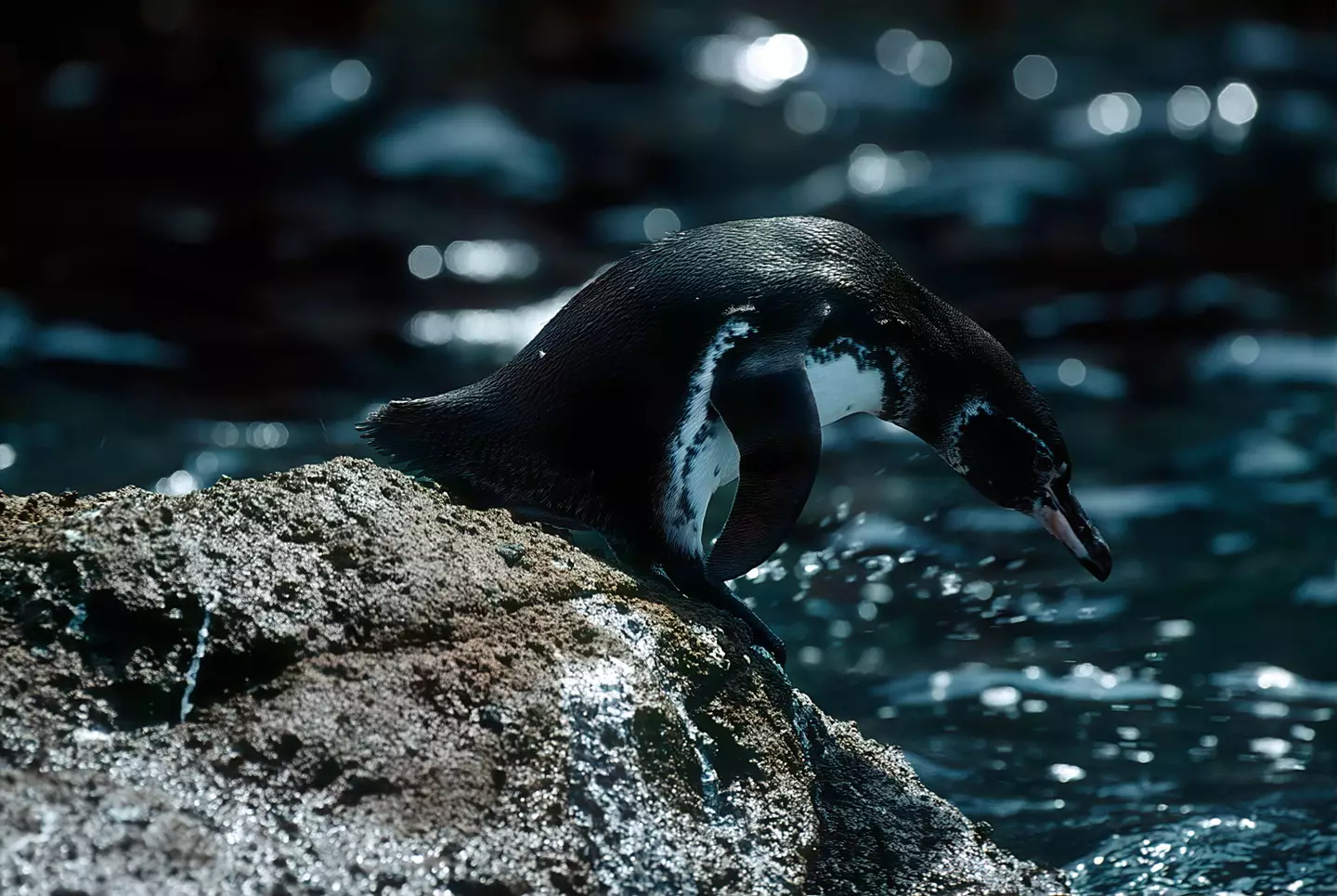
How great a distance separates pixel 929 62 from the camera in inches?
551

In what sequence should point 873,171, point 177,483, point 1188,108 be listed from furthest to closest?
point 1188,108 → point 873,171 → point 177,483

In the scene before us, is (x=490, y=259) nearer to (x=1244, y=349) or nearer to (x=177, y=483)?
(x=177, y=483)

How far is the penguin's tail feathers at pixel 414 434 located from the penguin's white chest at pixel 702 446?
0.61 meters

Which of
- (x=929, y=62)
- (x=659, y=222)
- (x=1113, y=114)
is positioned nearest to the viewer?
(x=659, y=222)

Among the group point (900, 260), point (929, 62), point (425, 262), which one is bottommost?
point (425, 262)

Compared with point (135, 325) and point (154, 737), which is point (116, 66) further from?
point (154, 737)

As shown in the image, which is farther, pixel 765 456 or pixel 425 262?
pixel 425 262

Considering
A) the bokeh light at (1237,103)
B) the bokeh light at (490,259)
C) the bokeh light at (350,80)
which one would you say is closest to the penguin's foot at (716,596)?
the bokeh light at (490,259)

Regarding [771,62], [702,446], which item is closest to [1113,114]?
[771,62]

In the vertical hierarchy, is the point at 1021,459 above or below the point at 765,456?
above

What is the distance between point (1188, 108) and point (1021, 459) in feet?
32.3

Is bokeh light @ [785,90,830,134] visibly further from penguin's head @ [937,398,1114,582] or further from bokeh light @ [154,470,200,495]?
penguin's head @ [937,398,1114,582]

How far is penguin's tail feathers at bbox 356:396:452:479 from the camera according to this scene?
166 inches

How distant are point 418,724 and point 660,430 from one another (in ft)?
3.55
